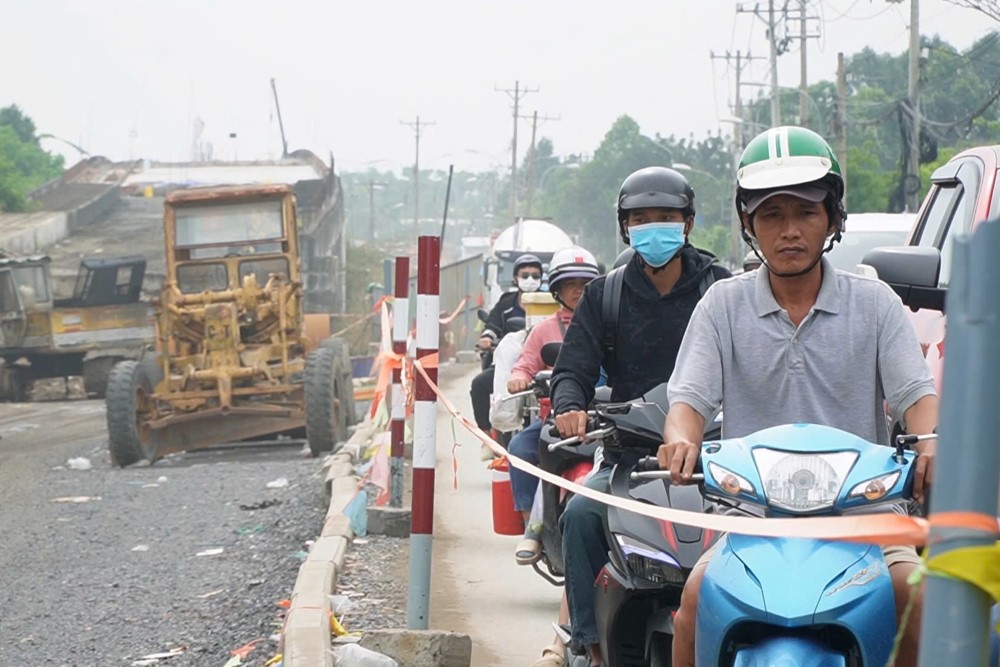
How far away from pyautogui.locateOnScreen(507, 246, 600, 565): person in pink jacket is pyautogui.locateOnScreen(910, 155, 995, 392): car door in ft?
4.61

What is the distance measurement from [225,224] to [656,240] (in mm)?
13660

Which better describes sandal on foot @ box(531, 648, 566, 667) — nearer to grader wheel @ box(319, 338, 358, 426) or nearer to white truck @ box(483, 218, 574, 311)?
grader wheel @ box(319, 338, 358, 426)

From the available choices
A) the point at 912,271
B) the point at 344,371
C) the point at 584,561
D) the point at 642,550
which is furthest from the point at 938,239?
the point at 344,371

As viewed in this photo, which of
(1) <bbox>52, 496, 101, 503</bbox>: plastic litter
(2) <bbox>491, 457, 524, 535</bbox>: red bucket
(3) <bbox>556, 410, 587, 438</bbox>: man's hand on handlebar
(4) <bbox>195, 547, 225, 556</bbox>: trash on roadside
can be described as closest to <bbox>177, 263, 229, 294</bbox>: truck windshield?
(1) <bbox>52, 496, 101, 503</bbox>: plastic litter

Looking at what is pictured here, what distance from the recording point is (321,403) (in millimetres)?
16375

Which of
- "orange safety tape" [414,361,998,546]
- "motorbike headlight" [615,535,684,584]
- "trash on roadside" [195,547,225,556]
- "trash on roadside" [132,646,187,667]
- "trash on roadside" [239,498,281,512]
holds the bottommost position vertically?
"trash on roadside" [239,498,281,512]

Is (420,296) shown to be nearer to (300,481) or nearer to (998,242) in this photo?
(998,242)

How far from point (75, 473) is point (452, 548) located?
763cm

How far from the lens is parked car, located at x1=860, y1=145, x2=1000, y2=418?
16.7 ft

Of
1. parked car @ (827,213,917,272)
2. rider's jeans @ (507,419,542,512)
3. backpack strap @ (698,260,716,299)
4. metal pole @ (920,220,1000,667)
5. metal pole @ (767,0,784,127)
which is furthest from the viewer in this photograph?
metal pole @ (767,0,784,127)

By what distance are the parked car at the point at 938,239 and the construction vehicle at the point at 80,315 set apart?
22443mm

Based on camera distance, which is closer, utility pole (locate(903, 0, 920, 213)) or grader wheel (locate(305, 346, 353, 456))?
grader wheel (locate(305, 346, 353, 456))

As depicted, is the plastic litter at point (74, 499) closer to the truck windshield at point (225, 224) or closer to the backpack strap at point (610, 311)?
the truck windshield at point (225, 224)

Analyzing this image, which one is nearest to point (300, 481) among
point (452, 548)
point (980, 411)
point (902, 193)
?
point (452, 548)
